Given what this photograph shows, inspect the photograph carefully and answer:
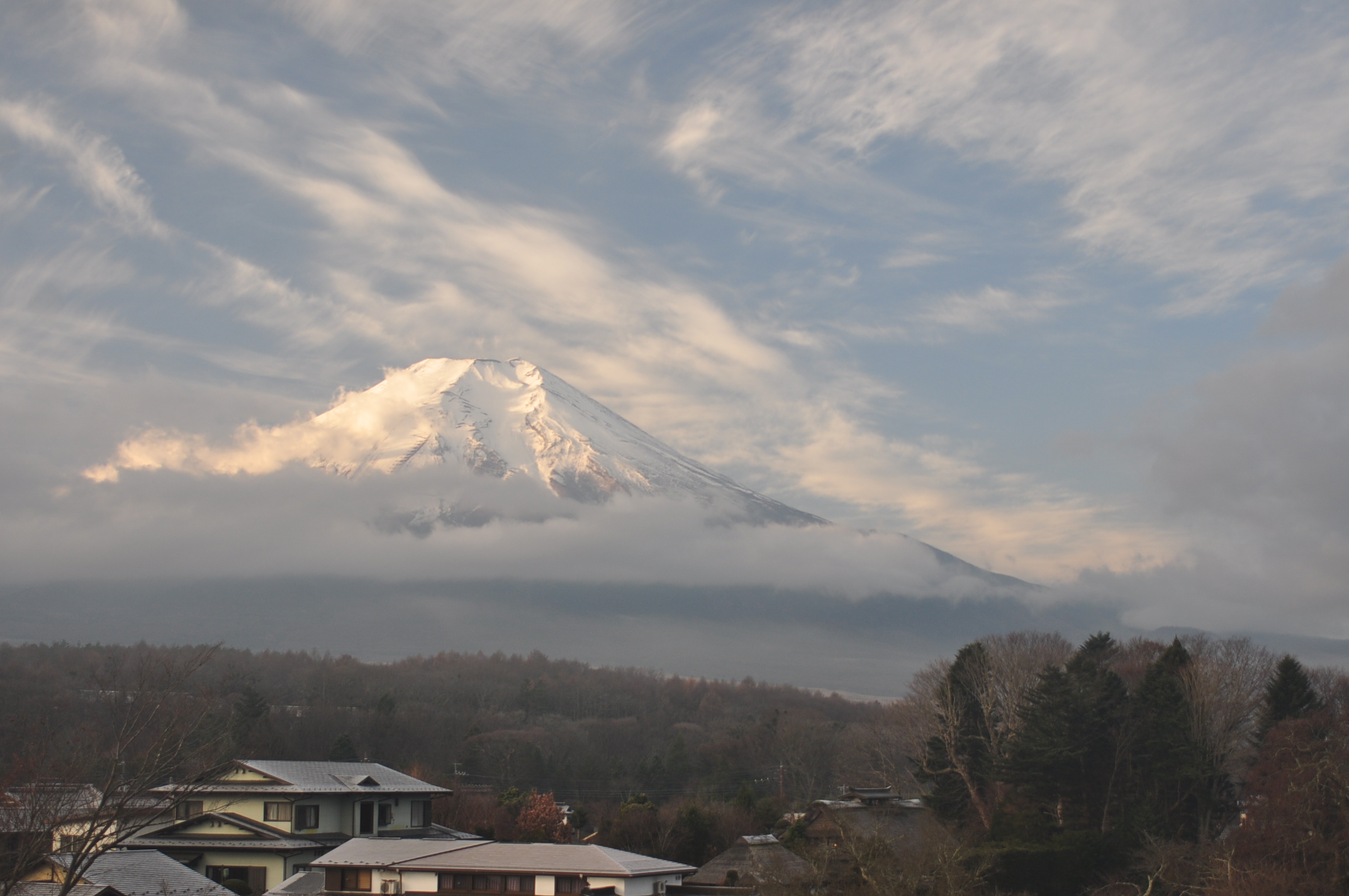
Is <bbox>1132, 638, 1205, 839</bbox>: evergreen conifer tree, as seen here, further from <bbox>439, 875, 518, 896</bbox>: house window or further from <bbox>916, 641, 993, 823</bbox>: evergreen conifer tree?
<bbox>439, 875, 518, 896</bbox>: house window

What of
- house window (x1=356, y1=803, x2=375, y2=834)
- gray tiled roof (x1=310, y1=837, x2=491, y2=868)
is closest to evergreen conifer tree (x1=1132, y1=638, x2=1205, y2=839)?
gray tiled roof (x1=310, y1=837, x2=491, y2=868)

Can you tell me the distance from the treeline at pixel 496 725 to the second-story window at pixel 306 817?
39.2ft

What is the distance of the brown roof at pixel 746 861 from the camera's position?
1601 inches

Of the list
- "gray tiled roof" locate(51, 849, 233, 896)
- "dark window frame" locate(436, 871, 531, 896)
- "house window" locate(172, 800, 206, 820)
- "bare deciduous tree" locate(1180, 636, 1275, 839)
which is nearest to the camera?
"gray tiled roof" locate(51, 849, 233, 896)

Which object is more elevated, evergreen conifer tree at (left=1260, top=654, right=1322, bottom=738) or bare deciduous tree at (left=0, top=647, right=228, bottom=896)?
evergreen conifer tree at (left=1260, top=654, right=1322, bottom=738)

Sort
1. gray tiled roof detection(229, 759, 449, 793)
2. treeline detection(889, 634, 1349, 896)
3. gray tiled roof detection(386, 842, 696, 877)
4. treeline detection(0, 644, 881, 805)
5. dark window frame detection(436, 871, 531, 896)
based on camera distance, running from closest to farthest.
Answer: treeline detection(889, 634, 1349, 896)
gray tiled roof detection(386, 842, 696, 877)
dark window frame detection(436, 871, 531, 896)
gray tiled roof detection(229, 759, 449, 793)
treeline detection(0, 644, 881, 805)

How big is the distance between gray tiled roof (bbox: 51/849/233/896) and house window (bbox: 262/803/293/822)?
5933 mm

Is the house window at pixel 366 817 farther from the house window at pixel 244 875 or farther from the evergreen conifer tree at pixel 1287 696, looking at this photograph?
the evergreen conifer tree at pixel 1287 696

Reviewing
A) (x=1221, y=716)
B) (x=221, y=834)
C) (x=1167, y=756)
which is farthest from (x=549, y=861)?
(x=1221, y=716)

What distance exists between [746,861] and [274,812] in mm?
20245

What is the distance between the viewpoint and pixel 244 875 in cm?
4197

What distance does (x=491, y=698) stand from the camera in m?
123

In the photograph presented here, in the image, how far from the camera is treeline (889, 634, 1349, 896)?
3109 cm

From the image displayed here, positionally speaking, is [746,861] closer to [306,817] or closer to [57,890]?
[306,817]
